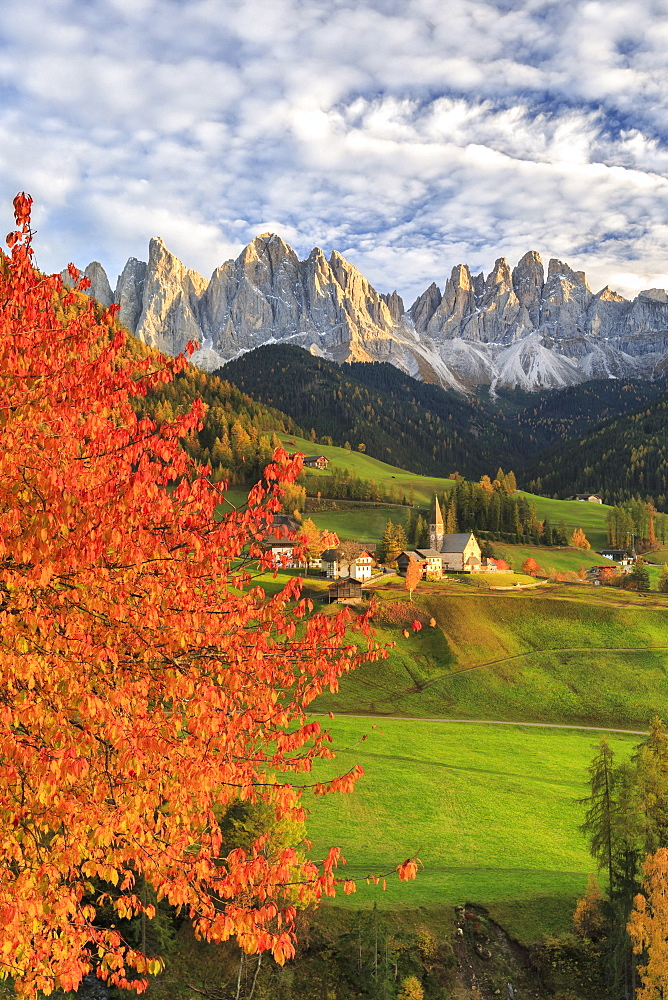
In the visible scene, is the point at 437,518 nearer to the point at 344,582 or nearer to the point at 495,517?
the point at 495,517

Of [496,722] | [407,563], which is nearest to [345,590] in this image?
[407,563]

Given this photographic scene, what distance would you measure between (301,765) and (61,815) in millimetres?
4212

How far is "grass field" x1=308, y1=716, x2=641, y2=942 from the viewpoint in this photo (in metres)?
35.1

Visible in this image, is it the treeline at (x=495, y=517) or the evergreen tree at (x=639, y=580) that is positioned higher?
the treeline at (x=495, y=517)

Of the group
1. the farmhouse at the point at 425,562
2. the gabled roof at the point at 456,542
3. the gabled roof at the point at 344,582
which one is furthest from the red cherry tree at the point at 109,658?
the gabled roof at the point at 456,542

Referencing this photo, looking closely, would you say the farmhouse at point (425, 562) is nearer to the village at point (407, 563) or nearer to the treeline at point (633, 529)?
the village at point (407, 563)

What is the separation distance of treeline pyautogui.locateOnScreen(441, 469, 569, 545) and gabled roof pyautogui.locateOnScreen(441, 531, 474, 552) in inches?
759

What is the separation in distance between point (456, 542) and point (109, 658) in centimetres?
12186

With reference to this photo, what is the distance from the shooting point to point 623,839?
31.7 meters

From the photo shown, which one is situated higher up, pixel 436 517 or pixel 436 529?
pixel 436 517

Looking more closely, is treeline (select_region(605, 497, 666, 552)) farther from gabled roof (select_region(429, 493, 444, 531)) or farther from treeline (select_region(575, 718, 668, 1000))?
treeline (select_region(575, 718, 668, 1000))

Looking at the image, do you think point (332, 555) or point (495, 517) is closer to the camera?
point (332, 555)

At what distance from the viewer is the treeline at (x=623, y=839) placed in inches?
1176

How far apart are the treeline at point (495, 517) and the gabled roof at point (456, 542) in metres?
19.3
